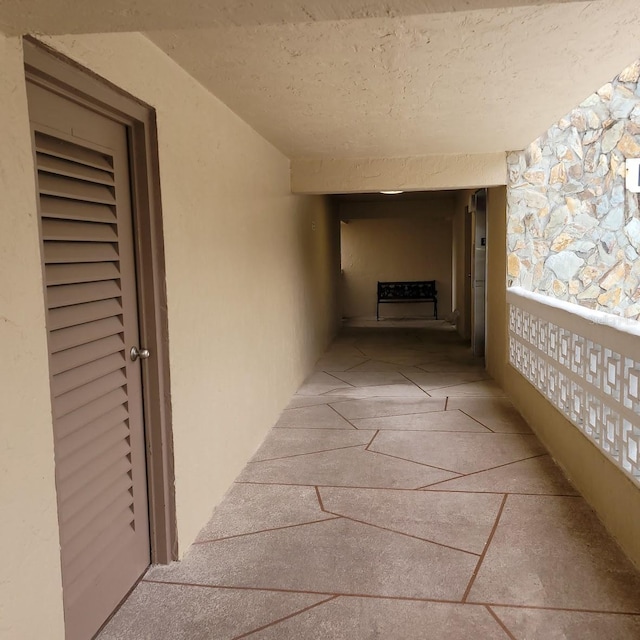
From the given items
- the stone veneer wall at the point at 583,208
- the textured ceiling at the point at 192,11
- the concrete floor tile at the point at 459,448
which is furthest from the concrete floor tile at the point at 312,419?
the textured ceiling at the point at 192,11

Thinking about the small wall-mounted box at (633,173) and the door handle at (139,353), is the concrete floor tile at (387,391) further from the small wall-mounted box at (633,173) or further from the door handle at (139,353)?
the door handle at (139,353)

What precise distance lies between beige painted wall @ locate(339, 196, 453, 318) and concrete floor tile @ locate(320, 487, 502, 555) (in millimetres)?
8663

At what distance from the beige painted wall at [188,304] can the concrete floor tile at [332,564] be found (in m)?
0.21

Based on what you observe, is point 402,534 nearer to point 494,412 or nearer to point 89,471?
point 89,471

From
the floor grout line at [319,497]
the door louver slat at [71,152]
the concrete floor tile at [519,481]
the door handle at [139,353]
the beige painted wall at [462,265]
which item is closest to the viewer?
the door louver slat at [71,152]

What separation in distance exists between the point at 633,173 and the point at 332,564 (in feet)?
16.0

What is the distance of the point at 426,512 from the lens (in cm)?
308

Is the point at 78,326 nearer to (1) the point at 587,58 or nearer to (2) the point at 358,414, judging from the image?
(1) the point at 587,58

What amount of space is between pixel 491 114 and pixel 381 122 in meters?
0.69

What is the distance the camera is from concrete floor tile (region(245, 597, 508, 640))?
210cm

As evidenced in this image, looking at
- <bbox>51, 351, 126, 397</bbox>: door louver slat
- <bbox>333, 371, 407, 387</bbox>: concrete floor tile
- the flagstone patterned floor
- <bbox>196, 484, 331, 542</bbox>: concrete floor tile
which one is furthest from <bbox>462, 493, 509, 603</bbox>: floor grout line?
<bbox>333, 371, 407, 387</bbox>: concrete floor tile

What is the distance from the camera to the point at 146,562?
2.56 meters

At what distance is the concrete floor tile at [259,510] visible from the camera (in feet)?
9.66

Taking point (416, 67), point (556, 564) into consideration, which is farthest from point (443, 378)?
point (416, 67)
